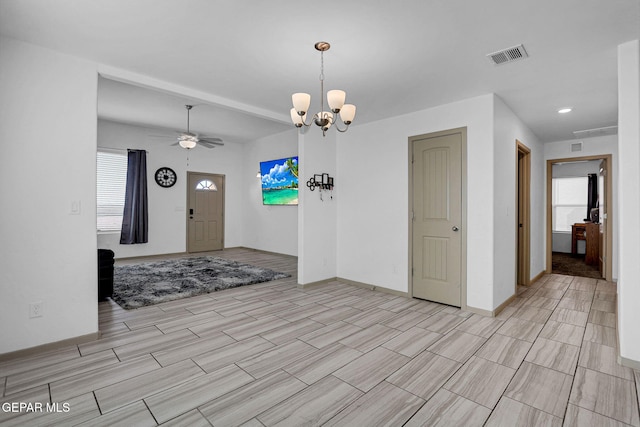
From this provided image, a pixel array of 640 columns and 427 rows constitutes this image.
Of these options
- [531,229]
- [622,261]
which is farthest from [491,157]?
[531,229]

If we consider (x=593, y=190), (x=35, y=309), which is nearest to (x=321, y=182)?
(x=35, y=309)

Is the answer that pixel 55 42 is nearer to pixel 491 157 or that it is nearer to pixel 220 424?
pixel 220 424

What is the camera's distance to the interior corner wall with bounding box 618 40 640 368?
2471mm

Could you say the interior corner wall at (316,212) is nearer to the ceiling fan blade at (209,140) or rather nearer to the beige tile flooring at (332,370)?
the beige tile flooring at (332,370)

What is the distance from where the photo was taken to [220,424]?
1800 mm

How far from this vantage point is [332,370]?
241 cm

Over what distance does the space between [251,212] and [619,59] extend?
7.46 metres

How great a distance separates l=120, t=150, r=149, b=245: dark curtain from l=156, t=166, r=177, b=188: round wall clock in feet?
1.30

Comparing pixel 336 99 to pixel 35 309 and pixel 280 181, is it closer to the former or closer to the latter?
pixel 35 309

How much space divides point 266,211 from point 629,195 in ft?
22.1

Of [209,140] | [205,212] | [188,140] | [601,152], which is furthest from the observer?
[205,212]

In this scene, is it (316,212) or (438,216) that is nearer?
(438,216)

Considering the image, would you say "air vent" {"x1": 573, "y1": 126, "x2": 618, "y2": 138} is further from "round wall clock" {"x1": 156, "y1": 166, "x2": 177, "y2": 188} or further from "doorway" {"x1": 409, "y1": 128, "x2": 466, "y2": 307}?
"round wall clock" {"x1": 156, "y1": 166, "x2": 177, "y2": 188}

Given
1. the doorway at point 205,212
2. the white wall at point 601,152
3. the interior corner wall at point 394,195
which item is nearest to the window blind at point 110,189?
the doorway at point 205,212
